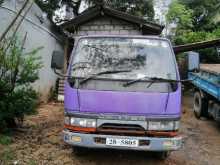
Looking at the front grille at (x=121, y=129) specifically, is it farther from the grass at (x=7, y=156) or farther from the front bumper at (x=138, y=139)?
the grass at (x=7, y=156)

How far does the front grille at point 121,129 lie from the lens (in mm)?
5656

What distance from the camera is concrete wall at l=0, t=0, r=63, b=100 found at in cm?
915

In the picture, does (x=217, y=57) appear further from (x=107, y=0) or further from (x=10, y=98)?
(x=10, y=98)

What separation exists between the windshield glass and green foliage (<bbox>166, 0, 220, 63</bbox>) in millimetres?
12315

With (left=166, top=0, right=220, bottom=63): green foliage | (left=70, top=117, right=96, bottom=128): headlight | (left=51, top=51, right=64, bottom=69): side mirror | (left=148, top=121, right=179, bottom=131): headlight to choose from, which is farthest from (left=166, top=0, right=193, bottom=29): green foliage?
(left=70, top=117, right=96, bottom=128): headlight

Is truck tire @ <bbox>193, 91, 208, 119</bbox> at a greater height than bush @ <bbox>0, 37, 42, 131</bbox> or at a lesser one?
lesser

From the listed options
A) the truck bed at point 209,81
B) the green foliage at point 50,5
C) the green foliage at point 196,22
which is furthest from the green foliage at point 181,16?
the truck bed at point 209,81

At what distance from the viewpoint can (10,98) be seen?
7.57 metres

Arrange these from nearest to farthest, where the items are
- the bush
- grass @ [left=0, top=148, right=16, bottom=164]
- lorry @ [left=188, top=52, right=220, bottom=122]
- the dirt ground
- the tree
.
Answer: grass @ [left=0, top=148, right=16, bottom=164] < the dirt ground < the bush < lorry @ [left=188, top=52, right=220, bottom=122] < the tree

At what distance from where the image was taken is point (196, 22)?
75.3ft

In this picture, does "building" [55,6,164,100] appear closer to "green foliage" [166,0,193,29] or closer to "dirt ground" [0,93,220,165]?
"dirt ground" [0,93,220,165]

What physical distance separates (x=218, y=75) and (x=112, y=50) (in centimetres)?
387

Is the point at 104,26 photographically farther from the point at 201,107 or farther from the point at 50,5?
the point at 50,5

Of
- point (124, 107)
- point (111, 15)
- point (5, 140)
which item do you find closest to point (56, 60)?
point (124, 107)
